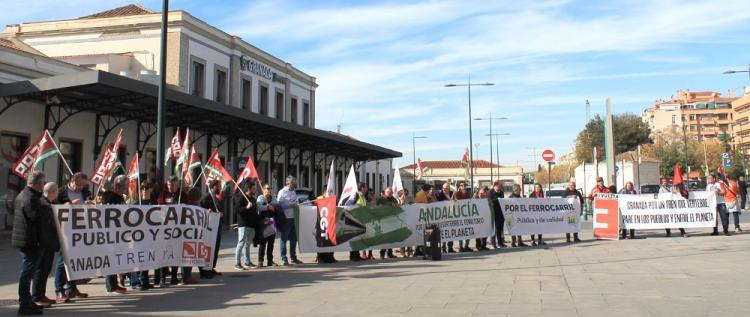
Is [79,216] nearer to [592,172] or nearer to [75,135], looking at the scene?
[75,135]

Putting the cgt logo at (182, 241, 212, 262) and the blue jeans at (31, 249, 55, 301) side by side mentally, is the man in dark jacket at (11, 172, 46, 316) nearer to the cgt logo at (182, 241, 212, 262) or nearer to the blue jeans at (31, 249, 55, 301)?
the blue jeans at (31, 249, 55, 301)

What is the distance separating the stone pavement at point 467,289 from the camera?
7840 mm

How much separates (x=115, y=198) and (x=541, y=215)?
11994 mm

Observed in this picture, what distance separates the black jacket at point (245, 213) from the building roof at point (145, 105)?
22.3 ft

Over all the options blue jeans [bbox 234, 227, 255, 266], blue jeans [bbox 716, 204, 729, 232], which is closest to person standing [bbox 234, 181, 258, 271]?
blue jeans [bbox 234, 227, 255, 266]

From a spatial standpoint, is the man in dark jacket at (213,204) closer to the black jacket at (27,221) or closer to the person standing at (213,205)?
the person standing at (213,205)

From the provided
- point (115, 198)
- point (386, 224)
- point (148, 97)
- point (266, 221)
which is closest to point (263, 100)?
point (148, 97)

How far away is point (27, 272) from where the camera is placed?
777 cm

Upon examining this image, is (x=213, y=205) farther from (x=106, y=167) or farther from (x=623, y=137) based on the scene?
(x=623, y=137)

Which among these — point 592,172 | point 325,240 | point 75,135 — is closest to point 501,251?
point 325,240

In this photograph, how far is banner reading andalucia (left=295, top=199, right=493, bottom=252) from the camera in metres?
13.9

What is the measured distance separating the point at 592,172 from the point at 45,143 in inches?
1510

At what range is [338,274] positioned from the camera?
38.4ft

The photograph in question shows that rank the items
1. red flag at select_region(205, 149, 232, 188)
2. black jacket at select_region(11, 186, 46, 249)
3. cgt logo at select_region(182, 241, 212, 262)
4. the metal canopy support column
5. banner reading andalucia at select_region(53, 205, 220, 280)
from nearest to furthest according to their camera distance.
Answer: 1. black jacket at select_region(11, 186, 46, 249)
2. banner reading andalucia at select_region(53, 205, 220, 280)
3. cgt logo at select_region(182, 241, 212, 262)
4. red flag at select_region(205, 149, 232, 188)
5. the metal canopy support column
